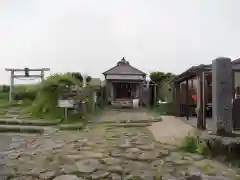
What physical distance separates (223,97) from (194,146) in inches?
51.1

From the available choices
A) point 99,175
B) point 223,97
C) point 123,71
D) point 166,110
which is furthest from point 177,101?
point 123,71

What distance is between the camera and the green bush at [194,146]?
5059mm

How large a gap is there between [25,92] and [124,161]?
14.2m

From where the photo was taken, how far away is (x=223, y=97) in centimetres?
548

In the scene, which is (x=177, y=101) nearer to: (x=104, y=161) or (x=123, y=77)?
(x=104, y=161)

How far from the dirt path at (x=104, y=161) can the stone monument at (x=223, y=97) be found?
3.35ft

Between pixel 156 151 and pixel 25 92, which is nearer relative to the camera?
pixel 156 151

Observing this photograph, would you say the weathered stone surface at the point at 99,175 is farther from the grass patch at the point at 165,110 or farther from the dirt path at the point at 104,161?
the grass patch at the point at 165,110

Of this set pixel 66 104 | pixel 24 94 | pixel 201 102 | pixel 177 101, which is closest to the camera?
pixel 201 102

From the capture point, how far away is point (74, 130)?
350 inches

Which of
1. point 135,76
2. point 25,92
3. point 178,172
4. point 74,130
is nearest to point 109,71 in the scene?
point 135,76

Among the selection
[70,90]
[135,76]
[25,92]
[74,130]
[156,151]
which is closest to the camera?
[156,151]

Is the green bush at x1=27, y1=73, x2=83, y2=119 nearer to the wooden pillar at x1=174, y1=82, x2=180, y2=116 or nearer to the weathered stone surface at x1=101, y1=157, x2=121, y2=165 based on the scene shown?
the wooden pillar at x1=174, y1=82, x2=180, y2=116

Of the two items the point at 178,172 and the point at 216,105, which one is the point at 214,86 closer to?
the point at 216,105
